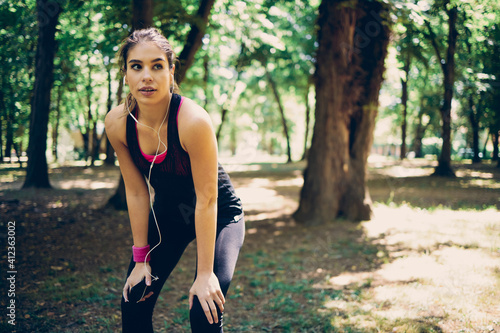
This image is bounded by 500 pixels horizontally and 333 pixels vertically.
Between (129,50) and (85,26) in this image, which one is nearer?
(129,50)

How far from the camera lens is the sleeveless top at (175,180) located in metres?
2.06

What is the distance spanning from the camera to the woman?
1938mm

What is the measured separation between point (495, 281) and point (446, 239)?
2205 mm

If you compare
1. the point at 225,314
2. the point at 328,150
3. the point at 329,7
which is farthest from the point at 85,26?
the point at 225,314

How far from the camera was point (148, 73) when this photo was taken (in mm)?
2023

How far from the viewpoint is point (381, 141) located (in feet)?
258

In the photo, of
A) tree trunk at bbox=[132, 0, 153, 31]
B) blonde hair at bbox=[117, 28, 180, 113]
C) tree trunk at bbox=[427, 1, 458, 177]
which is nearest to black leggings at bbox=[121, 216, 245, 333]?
blonde hair at bbox=[117, 28, 180, 113]

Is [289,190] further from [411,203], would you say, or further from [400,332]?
[400,332]

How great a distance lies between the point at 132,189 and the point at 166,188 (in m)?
0.23

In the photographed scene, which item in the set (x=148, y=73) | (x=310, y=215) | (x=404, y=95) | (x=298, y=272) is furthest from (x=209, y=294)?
(x=404, y=95)

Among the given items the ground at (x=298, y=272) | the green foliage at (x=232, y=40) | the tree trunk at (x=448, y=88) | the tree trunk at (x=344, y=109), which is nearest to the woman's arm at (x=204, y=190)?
the ground at (x=298, y=272)

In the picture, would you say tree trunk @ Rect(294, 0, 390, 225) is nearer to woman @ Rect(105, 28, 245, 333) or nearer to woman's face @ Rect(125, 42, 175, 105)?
woman @ Rect(105, 28, 245, 333)

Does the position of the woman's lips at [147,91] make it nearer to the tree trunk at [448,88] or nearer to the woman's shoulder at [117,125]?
the woman's shoulder at [117,125]

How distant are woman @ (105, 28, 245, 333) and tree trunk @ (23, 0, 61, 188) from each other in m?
8.49
